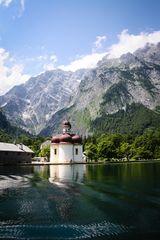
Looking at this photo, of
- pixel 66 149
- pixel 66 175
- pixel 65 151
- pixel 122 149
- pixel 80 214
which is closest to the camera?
pixel 80 214

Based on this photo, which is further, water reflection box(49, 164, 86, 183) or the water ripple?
water reflection box(49, 164, 86, 183)

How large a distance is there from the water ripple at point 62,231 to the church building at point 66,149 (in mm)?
86319

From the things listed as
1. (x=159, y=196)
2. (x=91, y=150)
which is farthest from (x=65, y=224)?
(x=91, y=150)

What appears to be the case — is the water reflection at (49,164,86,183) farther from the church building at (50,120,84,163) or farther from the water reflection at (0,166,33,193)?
the church building at (50,120,84,163)

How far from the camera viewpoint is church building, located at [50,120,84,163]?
10581 centimetres

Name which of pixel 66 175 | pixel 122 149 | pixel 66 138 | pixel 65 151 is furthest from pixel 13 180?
pixel 122 149

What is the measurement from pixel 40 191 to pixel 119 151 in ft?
325

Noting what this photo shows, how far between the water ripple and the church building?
86.3 metres

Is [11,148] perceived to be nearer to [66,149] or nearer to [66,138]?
[66,149]

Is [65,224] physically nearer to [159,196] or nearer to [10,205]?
[10,205]

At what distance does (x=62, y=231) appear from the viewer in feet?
58.1

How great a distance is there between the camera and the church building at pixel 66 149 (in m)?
106

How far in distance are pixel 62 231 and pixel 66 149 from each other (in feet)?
290

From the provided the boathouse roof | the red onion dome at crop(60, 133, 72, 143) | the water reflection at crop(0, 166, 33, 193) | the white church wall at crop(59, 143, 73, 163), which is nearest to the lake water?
the water reflection at crop(0, 166, 33, 193)
